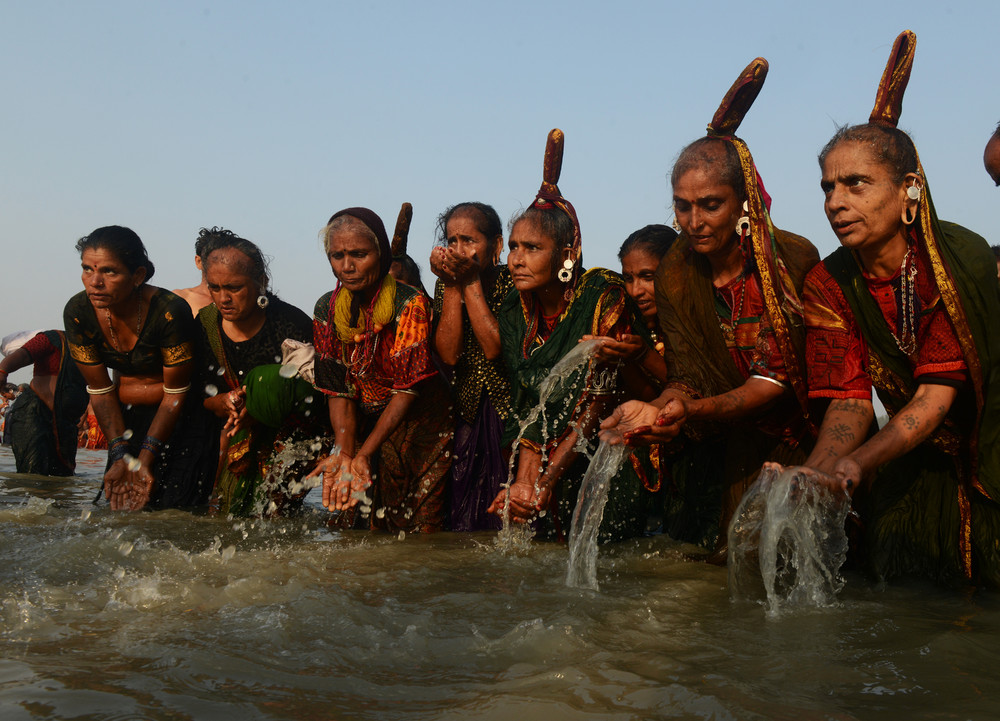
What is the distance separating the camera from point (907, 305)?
3375 mm

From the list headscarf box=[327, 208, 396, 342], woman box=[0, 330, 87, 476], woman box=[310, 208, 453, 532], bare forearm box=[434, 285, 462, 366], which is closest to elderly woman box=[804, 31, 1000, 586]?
bare forearm box=[434, 285, 462, 366]

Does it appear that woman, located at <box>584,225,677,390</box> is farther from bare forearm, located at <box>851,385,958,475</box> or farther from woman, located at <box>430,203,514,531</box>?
bare forearm, located at <box>851,385,958,475</box>

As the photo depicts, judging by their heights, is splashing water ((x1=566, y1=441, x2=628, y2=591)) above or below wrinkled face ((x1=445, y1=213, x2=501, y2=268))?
below

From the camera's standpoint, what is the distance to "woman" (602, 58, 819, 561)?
12.2ft

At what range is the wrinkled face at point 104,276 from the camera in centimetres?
546

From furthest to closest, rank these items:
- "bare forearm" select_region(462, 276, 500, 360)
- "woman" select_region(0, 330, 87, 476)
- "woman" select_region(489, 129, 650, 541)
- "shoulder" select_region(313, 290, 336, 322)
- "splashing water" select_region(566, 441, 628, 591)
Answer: "woman" select_region(0, 330, 87, 476) < "shoulder" select_region(313, 290, 336, 322) < "bare forearm" select_region(462, 276, 500, 360) < "woman" select_region(489, 129, 650, 541) < "splashing water" select_region(566, 441, 628, 591)

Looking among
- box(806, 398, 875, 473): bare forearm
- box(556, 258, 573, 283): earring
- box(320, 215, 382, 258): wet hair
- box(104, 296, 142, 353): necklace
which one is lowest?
box(806, 398, 875, 473): bare forearm

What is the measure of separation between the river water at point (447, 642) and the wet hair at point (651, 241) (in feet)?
5.70

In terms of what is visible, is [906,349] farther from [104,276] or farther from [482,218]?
[104,276]

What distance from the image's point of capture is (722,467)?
444 cm

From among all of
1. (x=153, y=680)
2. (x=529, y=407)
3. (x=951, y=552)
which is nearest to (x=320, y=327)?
(x=529, y=407)

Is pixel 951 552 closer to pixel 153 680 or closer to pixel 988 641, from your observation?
pixel 988 641

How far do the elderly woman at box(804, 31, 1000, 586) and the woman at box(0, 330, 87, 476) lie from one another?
602cm

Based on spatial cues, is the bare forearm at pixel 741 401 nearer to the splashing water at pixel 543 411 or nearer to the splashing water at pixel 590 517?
the splashing water at pixel 590 517
